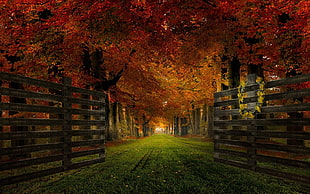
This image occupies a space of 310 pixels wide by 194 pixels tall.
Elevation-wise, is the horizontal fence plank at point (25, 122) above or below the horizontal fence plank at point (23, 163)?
above

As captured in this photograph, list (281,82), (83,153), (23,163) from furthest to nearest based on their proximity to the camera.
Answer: (83,153)
(281,82)
(23,163)

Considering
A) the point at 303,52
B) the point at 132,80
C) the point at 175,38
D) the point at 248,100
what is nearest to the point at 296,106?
the point at 248,100

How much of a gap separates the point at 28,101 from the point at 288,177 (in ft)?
45.5

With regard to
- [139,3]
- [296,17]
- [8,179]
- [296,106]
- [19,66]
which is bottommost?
[8,179]

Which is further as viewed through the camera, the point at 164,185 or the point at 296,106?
the point at 296,106

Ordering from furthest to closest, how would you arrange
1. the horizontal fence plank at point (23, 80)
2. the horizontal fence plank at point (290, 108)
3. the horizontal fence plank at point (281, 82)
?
the horizontal fence plank at point (281, 82)
the horizontal fence plank at point (290, 108)
the horizontal fence plank at point (23, 80)

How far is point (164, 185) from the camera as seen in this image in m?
4.78

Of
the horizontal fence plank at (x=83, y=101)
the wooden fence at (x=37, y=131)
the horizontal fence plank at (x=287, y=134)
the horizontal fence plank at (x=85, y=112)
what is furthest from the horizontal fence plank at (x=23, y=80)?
the horizontal fence plank at (x=287, y=134)

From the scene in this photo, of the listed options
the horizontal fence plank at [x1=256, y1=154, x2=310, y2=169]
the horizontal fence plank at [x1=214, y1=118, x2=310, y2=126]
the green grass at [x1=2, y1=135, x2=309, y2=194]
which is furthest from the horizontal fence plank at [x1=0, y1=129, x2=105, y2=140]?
the horizontal fence plank at [x1=256, y1=154, x2=310, y2=169]

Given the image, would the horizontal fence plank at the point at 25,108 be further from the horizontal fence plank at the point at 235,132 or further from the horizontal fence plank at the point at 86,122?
the horizontal fence plank at the point at 235,132

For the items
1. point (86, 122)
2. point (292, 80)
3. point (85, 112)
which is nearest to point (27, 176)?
point (86, 122)

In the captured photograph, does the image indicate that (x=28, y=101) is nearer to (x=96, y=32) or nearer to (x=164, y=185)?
(x=96, y=32)

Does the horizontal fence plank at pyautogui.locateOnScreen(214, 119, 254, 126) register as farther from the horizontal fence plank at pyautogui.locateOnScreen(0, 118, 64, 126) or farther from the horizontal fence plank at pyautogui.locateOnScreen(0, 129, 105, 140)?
the horizontal fence plank at pyautogui.locateOnScreen(0, 118, 64, 126)

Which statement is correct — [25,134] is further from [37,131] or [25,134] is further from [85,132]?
[85,132]
